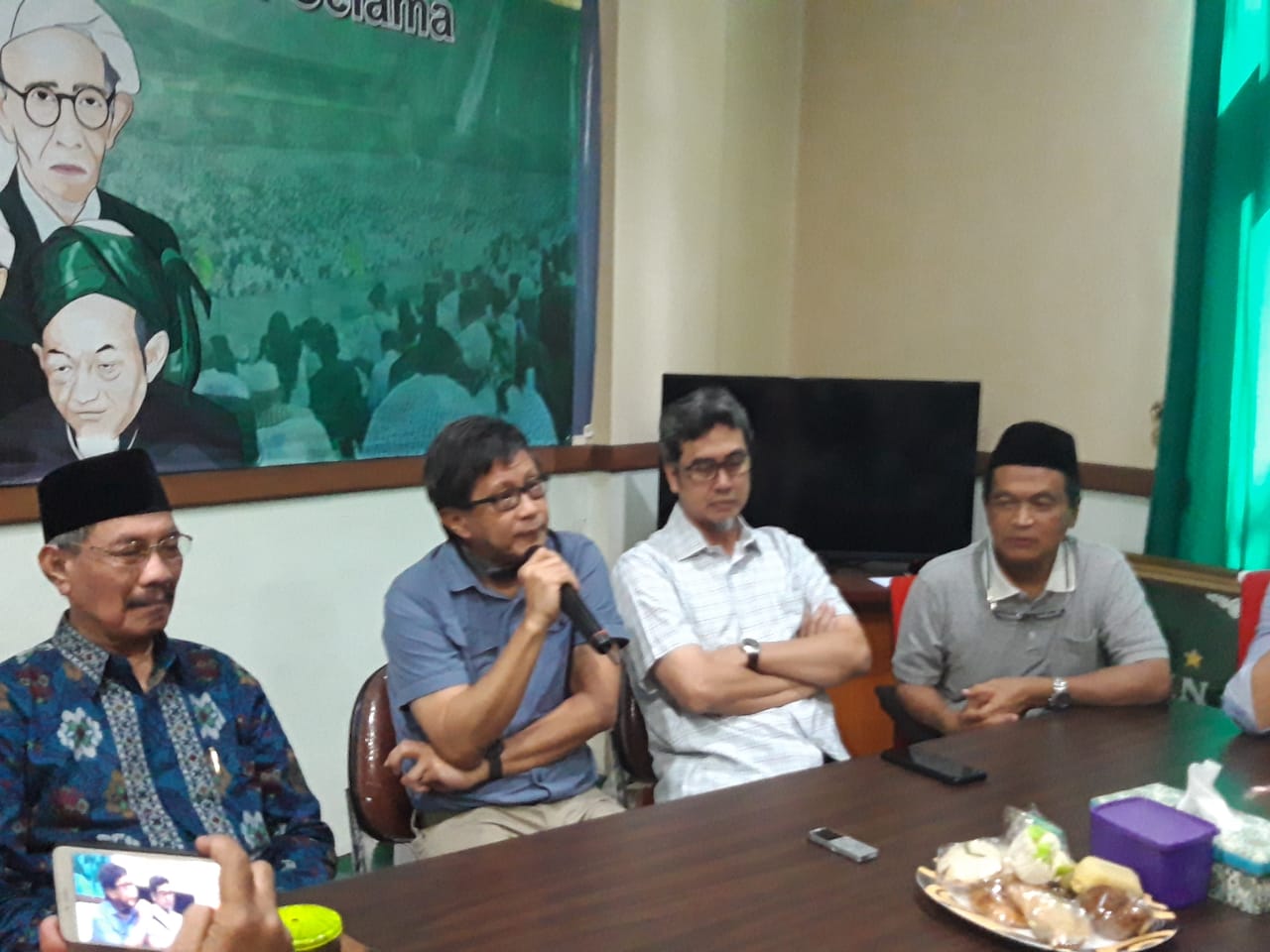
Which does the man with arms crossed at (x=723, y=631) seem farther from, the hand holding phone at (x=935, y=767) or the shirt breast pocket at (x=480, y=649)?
the hand holding phone at (x=935, y=767)

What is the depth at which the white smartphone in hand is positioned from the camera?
1052mm

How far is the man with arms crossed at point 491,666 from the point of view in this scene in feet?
6.07

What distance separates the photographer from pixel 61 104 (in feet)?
7.84

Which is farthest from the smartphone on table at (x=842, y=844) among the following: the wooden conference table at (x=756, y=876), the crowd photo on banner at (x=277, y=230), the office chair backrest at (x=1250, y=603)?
the crowd photo on banner at (x=277, y=230)

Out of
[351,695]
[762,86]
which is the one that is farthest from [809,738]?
[762,86]

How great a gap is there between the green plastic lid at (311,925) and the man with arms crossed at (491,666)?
2.21 feet

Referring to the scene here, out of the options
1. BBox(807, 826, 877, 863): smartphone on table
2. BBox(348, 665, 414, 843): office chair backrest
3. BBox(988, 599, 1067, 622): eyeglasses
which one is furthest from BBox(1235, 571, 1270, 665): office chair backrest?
BBox(348, 665, 414, 843): office chair backrest

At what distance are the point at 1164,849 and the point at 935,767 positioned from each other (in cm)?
42

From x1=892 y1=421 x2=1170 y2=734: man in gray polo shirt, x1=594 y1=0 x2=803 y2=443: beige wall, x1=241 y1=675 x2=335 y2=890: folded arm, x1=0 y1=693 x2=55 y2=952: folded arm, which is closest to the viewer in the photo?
x1=0 y1=693 x2=55 y2=952: folded arm

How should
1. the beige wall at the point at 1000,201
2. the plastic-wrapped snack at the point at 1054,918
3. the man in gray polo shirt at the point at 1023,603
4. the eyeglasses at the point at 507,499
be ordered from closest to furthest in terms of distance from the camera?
the plastic-wrapped snack at the point at 1054,918 < the eyeglasses at the point at 507,499 < the man in gray polo shirt at the point at 1023,603 < the beige wall at the point at 1000,201

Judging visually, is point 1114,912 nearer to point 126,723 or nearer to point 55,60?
point 126,723

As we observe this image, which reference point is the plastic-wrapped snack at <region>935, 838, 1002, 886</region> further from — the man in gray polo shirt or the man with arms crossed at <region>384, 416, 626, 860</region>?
the man in gray polo shirt

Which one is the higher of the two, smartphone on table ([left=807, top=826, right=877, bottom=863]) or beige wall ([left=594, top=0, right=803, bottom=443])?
beige wall ([left=594, top=0, right=803, bottom=443])

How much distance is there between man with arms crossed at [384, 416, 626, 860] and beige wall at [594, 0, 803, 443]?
1.55m
